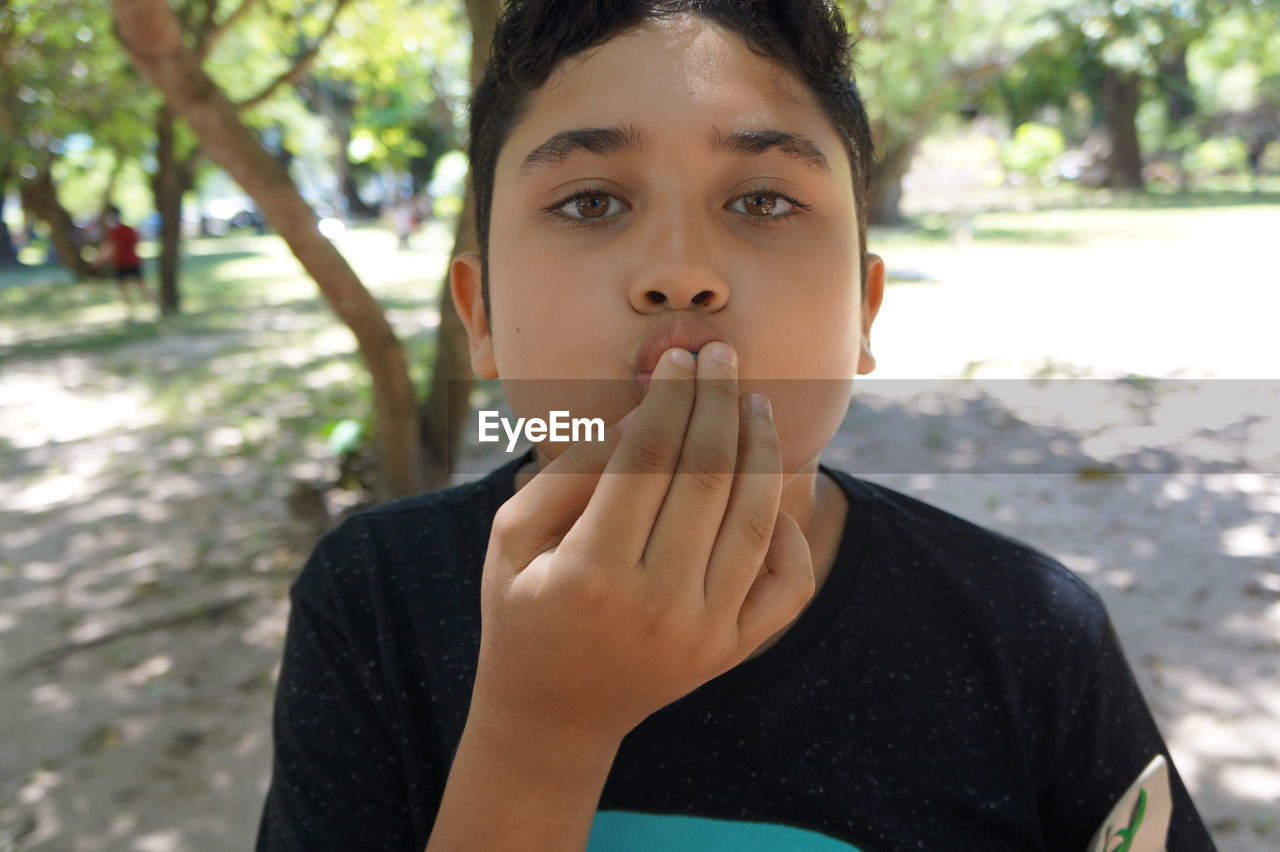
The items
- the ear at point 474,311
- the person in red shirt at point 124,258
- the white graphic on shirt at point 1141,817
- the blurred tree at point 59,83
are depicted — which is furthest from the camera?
the person in red shirt at point 124,258

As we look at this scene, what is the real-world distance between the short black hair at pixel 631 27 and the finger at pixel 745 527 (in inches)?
23.9

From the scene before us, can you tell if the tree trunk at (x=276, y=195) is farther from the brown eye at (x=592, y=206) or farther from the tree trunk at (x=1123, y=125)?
the tree trunk at (x=1123, y=125)

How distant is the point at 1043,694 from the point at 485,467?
5.58 metres

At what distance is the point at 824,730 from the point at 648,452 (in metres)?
0.59

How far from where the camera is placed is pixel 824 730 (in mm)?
1309

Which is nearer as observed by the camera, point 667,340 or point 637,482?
point 637,482

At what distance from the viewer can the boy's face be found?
114 cm

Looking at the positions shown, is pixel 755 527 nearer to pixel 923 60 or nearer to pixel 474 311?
pixel 474 311

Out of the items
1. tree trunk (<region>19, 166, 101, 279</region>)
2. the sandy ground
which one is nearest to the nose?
the sandy ground

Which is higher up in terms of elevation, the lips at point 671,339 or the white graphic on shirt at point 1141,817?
the lips at point 671,339

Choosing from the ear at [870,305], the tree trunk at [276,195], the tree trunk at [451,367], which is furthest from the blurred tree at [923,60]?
the ear at [870,305]

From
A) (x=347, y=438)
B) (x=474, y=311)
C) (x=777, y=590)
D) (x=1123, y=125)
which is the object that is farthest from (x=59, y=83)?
(x=1123, y=125)

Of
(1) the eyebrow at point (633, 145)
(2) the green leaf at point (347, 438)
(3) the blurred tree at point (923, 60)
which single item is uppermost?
(3) the blurred tree at point (923, 60)

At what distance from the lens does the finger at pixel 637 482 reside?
3.07 ft
